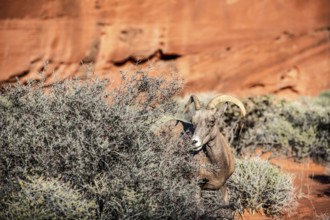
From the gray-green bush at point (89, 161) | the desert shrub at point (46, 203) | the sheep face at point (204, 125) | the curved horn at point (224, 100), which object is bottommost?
the desert shrub at point (46, 203)

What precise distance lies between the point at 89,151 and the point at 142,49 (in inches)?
410

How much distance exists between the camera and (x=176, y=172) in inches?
214

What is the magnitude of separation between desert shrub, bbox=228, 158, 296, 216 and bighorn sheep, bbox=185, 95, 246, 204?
0.52 meters

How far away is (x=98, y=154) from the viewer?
4.96 metres

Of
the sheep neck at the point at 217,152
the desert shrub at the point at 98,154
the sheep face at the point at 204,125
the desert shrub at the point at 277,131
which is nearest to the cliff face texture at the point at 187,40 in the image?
the desert shrub at the point at 277,131

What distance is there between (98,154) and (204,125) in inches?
68.0

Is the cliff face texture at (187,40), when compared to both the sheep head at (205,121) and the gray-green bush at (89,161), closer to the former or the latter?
the sheep head at (205,121)

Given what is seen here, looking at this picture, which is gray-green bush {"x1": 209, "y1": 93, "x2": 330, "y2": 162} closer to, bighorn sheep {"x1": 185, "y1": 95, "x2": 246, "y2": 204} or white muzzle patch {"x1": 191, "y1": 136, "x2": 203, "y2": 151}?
bighorn sheep {"x1": 185, "y1": 95, "x2": 246, "y2": 204}

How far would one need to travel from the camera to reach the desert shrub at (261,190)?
6.68m

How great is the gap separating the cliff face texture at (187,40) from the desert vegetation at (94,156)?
738cm

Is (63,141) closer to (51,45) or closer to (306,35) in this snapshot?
(51,45)

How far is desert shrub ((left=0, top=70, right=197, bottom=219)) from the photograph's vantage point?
193 inches

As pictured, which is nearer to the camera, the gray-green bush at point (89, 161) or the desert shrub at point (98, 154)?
the gray-green bush at point (89, 161)

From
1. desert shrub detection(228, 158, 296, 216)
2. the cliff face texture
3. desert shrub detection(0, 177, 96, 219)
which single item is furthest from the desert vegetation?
the cliff face texture
